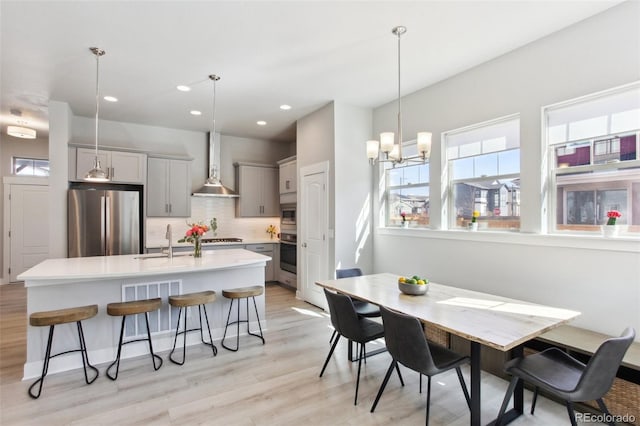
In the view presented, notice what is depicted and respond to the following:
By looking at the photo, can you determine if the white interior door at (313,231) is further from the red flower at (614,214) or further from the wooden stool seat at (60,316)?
the red flower at (614,214)

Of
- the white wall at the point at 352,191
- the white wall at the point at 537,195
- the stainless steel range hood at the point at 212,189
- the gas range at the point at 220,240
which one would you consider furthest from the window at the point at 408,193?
the stainless steel range hood at the point at 212,189

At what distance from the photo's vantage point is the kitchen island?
2865 mm

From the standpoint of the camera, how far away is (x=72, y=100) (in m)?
4.61

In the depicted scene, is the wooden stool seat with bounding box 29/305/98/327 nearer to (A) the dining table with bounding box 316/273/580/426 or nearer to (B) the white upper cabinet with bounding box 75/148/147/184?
(A) the dining table with bounding box 316/273/580/426

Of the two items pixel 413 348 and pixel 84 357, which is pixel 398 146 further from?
pixel 84 357

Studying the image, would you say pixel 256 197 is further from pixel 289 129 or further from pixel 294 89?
pixel 294 89

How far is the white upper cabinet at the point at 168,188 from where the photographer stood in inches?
221

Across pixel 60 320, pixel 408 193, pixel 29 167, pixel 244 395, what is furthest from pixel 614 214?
pixel 29 167

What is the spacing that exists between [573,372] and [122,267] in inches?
Answer: 147

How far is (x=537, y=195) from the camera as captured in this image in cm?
309

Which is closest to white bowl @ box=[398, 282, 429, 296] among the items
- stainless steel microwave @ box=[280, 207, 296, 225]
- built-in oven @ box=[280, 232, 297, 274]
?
built-in oven @ box=[280, 232, 297, 274]

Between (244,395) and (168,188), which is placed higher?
(168,188)

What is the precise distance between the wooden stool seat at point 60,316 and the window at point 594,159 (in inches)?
168

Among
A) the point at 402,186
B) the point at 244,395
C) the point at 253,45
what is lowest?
the point at 244,395
